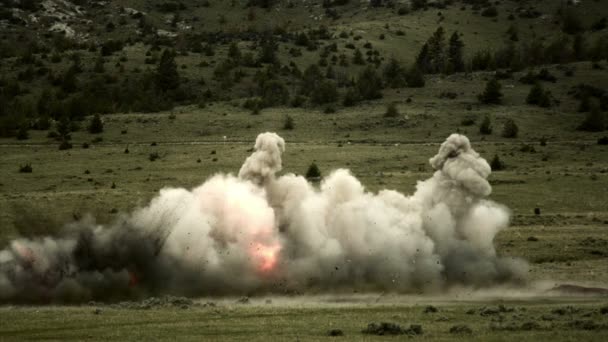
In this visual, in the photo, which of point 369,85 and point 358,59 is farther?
point 358,59

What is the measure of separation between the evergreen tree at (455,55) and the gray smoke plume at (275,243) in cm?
9430

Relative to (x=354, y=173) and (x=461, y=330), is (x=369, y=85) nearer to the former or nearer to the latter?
(x=354, y=173)

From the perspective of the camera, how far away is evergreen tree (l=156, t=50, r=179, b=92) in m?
137

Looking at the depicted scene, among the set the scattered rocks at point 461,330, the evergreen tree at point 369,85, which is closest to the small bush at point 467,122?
the evergreen tree at point 369,85

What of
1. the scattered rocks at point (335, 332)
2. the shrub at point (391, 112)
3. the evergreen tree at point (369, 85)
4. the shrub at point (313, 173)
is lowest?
the shrub at point (313, 173)

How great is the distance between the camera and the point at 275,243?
50812 millimetres

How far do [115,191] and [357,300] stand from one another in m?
32.6

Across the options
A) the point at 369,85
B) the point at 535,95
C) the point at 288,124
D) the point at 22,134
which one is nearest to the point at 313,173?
the point at 288,124

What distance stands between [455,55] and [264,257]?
365 feet

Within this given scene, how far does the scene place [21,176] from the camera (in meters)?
85.2

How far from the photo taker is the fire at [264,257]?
49.7m

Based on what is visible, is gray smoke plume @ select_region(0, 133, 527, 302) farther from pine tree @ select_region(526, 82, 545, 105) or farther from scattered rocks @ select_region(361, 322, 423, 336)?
pine tree @ select_region(526, 82, 545, 105)

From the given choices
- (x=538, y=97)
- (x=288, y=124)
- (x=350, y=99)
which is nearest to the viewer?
(x=288, y=124)

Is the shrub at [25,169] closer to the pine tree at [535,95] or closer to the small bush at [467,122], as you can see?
the small bush at [467,122]
